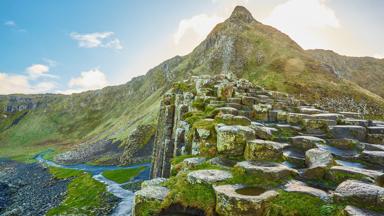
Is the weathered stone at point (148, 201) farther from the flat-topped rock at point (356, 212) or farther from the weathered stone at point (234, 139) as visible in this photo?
the flat-topped rock at point (356, 212)

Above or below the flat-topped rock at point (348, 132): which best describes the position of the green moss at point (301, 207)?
below

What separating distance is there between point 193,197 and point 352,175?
17.6 ft

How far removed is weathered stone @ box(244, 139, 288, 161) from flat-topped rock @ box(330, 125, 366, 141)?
5.75 metres

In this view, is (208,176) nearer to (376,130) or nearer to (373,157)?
(373,157)

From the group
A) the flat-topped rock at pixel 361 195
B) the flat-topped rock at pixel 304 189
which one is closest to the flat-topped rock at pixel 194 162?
the flat-topped rock at pixel 304 189

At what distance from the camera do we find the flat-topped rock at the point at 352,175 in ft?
27.0

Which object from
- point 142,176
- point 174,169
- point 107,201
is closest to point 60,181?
point 142,176

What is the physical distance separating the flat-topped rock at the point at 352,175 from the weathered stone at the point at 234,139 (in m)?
3.45

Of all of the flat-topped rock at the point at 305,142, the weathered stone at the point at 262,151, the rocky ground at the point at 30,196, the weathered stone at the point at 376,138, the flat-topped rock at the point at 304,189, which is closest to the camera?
the flat-topped rock at the point at 304,189

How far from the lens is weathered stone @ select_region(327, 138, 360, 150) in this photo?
12530mm

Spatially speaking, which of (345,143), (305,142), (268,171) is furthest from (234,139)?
(345,143)

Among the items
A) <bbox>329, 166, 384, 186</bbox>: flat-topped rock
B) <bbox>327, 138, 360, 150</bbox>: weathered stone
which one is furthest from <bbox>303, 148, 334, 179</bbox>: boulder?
<bbox>327, 138, 360, 150</bbox>: weathered stone

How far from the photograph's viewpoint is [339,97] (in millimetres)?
121500

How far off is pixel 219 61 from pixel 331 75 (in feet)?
240
